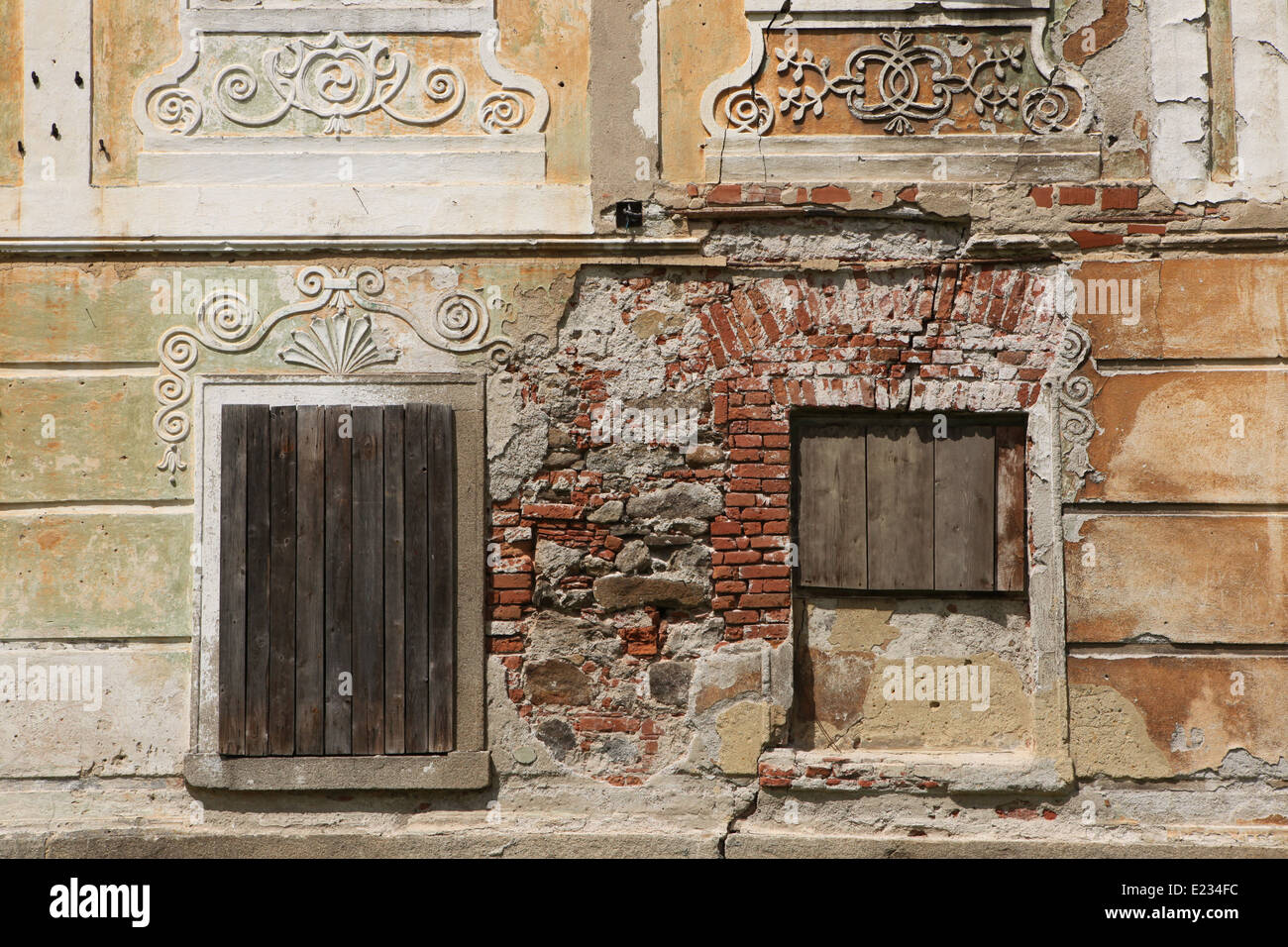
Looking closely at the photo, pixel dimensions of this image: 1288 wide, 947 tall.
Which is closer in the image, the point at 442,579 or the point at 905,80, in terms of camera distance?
the point at 442,579

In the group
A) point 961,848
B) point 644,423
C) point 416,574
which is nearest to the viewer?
point 961,848

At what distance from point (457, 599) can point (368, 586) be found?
398 mm

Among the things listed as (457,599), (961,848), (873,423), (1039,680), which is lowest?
(961,848)

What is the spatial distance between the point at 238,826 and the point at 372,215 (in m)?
2.80

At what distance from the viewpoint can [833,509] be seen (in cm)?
499

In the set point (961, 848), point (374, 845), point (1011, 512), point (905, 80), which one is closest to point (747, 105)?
point (905, 80)

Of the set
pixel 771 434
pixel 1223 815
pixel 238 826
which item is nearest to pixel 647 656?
pixel 771 434

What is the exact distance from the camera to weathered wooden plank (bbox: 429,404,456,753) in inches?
191

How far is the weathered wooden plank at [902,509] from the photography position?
4.96m

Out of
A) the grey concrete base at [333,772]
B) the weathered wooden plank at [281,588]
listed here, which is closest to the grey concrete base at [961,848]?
the grey concrete base at [333,772]

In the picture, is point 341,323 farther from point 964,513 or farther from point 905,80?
point 964,513

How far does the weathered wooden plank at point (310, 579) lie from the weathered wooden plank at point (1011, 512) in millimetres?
3057

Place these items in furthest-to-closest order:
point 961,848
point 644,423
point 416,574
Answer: point 644,423, point 416,574, point 961,848

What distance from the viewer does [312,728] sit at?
482 centimetres
